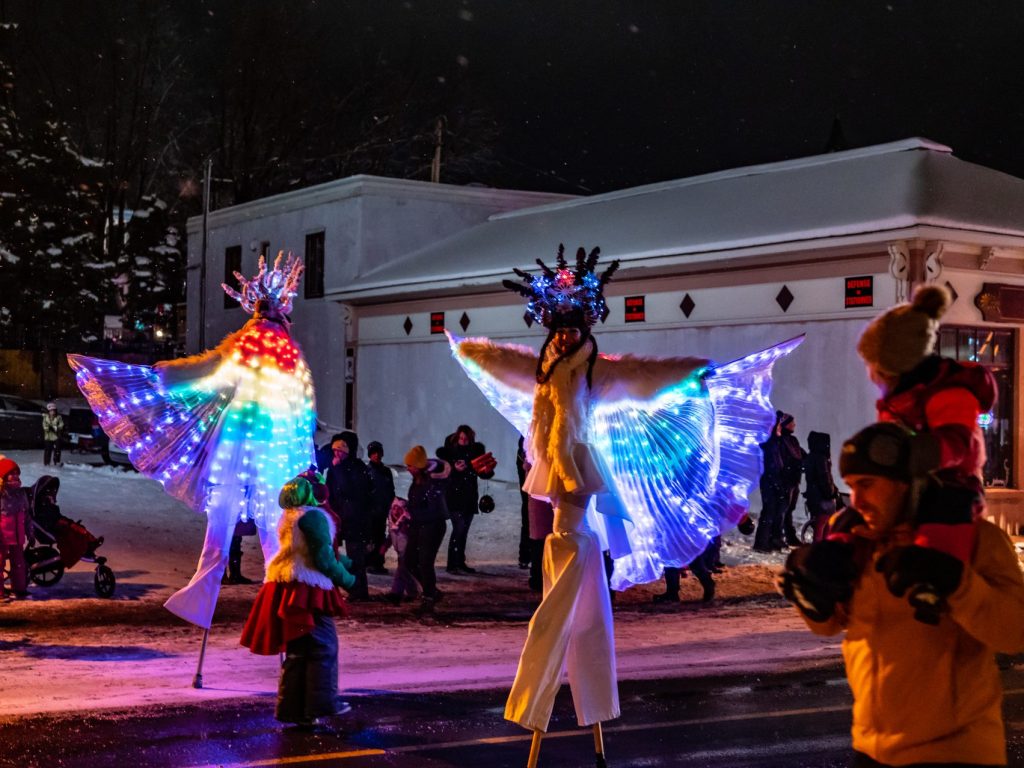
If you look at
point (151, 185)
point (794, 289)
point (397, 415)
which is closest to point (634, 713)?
point (794, 289)

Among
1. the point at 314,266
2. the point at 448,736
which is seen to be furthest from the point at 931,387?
the point at 314,266

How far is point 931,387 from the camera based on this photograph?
13.2 ft

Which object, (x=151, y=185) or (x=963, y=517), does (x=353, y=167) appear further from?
(x=963, y=517)

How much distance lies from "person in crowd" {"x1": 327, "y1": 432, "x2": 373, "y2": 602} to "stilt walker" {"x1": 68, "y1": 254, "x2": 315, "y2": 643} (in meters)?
4.43

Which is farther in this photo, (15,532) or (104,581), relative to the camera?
(104,581)

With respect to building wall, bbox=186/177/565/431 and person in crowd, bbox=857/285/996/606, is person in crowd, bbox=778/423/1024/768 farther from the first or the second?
building wall, bbox=186/177/565/431

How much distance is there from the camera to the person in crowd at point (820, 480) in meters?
→ 16.6

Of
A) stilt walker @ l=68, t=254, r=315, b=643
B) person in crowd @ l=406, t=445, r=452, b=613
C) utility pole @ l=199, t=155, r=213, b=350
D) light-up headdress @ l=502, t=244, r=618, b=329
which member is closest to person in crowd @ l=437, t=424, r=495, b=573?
person in crowd @ l=406, t=445, r=452, b=613

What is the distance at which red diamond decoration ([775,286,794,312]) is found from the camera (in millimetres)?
19859

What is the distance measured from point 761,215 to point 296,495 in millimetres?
14303

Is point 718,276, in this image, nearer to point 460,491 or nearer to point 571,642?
point 460,491

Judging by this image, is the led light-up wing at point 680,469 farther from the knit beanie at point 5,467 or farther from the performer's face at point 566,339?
the knit beanie at point 5,467

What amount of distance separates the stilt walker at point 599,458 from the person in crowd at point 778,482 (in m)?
9.93

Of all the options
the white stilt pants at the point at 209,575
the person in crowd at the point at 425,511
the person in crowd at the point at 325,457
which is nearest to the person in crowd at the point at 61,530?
the person in crowd at the point at 325,457
